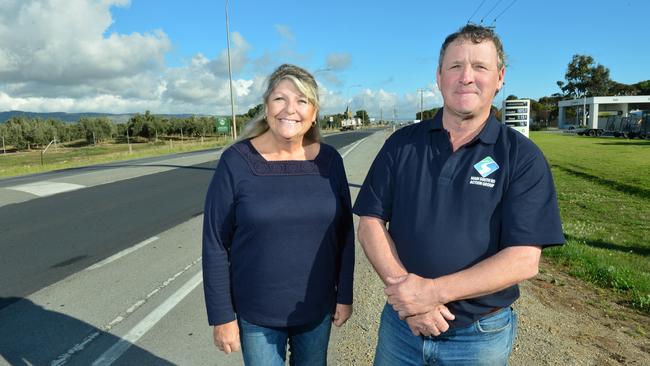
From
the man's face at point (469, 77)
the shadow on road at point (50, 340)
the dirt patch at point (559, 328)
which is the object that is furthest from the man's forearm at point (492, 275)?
the shadow on road at point (50, 340)

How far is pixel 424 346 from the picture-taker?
191 centimetres

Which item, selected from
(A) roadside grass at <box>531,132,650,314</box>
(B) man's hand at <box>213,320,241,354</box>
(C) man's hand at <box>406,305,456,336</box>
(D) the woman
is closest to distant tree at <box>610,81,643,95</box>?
(A) roadside grass at <box>531,132,650,314</box>

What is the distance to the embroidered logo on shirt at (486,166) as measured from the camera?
1.77m

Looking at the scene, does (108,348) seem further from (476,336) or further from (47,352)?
(476,336)

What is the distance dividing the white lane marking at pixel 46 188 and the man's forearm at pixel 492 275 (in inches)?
522

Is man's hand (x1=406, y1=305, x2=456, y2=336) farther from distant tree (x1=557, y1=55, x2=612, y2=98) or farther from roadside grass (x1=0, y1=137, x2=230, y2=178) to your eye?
distant tree (x1=557, y1=55, x2=612, y2=98)

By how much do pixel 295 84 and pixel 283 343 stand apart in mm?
1253

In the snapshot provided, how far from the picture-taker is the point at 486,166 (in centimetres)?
178

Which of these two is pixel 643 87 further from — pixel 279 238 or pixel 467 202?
pixel 279 238

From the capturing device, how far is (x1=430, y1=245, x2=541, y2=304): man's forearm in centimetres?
169

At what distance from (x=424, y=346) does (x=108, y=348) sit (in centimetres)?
281

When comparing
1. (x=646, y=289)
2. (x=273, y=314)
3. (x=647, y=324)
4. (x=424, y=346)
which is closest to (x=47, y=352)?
(x=273, y=314)

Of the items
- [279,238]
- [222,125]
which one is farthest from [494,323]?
[222,125]

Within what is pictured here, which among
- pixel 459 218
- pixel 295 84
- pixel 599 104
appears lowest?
pixel 459 218
